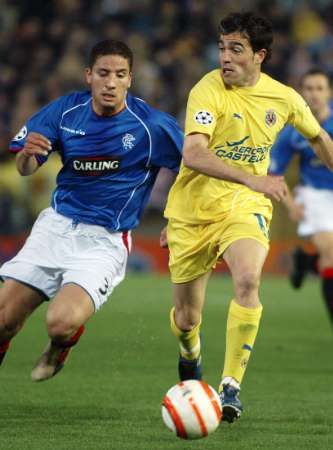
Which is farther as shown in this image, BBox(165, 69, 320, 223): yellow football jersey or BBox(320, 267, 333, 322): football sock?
BBox(320, 267, 333, 322): football sock

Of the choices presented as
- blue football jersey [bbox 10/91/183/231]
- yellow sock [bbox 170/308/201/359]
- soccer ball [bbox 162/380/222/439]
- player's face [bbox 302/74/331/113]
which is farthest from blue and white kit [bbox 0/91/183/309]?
player's face [bbox 302/74/331/113]

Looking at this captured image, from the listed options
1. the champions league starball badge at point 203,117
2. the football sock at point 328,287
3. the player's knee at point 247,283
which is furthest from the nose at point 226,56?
the football sock at point 328,287

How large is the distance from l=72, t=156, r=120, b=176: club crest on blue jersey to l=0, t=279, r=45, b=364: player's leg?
78cm

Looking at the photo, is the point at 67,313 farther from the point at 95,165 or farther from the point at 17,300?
the point at 95,165

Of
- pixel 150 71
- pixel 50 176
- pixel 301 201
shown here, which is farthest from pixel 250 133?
pixel 150 71

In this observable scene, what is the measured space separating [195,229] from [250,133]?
675 millimetres

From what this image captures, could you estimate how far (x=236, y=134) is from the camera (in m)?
6.99

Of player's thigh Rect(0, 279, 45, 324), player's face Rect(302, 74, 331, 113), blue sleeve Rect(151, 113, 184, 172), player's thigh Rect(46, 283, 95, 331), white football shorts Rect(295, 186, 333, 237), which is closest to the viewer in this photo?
player's thigh Rect(46, 283, 95, 331)

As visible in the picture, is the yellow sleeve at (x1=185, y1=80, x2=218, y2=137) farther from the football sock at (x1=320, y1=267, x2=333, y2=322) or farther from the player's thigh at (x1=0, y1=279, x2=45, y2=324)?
the football sock at (x1=320, y1=267, x2=333, y2=322)

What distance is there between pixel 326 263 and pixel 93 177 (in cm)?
387

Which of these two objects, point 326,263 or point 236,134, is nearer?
point 236,134

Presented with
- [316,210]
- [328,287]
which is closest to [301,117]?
[328,287]

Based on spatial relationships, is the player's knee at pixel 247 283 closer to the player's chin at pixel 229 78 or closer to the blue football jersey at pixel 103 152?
the blue football jersey at pixel 103 152

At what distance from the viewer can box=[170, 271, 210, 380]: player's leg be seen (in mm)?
7379
